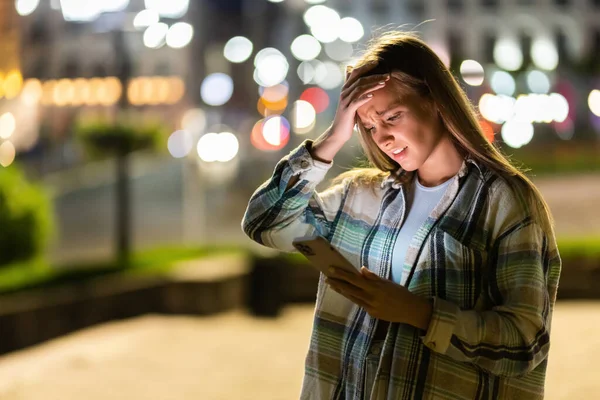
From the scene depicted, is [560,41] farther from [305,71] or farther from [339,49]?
[339,49]

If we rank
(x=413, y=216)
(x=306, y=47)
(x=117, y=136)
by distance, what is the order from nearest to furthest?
(x=413, y=216) → (x=117, y=136) → (x=306, y=47)

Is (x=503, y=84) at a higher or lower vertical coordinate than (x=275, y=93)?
higher

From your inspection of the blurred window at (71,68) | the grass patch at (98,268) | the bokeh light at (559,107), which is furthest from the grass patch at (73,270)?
the blurred window at (71,68)

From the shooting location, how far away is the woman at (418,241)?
190cm

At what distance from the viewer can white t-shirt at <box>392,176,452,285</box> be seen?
2144 mm

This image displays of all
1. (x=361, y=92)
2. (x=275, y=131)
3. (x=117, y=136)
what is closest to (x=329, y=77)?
(x=275, y=131)

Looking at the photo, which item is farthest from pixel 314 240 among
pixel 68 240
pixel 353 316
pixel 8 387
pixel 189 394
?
pixel 68 240

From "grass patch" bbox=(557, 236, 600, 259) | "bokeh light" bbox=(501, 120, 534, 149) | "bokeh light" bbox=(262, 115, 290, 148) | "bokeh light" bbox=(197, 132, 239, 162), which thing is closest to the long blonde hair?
"grass patch" bbox=(557, 236, 600, 259)

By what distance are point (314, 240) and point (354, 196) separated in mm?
458

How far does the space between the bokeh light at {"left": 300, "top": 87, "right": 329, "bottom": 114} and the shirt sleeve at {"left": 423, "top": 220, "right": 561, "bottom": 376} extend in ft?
152

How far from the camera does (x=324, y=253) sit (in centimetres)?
196

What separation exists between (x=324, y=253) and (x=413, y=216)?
332 millimetres

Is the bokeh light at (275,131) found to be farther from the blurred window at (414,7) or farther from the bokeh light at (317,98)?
the blurred window at (414,7)

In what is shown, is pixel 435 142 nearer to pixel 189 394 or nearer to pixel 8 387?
pixel 189 394
